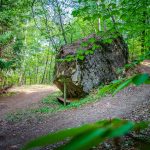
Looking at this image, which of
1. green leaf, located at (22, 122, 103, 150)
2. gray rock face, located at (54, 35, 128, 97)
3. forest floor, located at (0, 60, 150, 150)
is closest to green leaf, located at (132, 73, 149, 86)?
green leaf, located at (22, 122, 103, 150)

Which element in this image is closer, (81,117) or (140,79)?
(140,79)

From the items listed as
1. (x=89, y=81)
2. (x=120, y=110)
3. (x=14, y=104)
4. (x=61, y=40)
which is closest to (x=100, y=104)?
(x=120, y=110)

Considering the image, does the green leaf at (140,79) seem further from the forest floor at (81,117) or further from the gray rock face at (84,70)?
the gray rock face at (84,70)

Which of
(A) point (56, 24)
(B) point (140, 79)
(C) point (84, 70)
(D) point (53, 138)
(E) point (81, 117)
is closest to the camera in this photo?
(D) point (53, 138)

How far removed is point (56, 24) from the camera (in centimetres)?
2566

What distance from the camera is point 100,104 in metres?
11.1

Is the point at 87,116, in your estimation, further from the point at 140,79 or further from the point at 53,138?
the point at 53,138

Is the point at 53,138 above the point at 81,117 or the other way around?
above

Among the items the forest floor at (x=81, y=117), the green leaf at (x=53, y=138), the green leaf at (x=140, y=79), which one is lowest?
the forest floor at (x=81, y=117)

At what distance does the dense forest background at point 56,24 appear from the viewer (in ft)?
13.9

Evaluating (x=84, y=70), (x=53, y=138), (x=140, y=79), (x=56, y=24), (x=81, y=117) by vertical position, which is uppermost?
(x=56, y=24)

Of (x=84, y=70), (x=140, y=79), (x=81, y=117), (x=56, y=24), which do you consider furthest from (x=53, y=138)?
(x=56, y=24)

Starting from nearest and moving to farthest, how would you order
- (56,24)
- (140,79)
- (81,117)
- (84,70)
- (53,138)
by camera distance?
(53,138) < (140,79) < (81,117) < (84,70) < (56,24)

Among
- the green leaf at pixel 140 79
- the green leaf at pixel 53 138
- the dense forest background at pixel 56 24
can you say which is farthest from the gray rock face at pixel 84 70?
the green leaf at pixel 53 138
